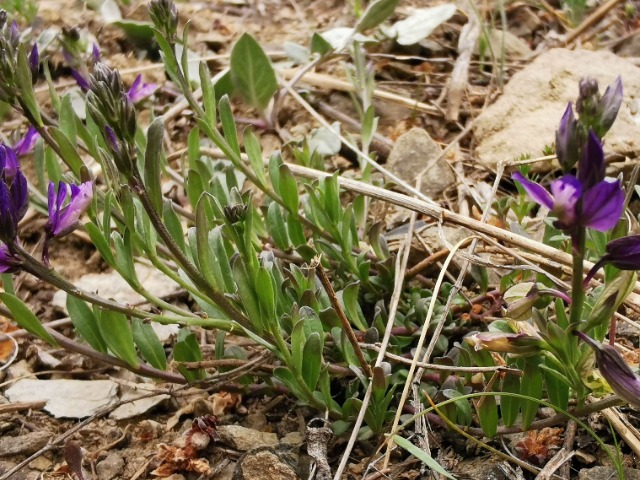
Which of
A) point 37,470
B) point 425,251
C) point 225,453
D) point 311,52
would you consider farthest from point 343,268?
point 311,52

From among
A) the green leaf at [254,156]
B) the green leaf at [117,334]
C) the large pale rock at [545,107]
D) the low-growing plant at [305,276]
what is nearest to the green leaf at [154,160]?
the low-growing plant at [305,276]

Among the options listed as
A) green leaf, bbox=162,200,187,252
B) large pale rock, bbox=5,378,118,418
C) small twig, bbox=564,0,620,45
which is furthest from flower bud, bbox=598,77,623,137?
small twig, bbox=564,0,620,45

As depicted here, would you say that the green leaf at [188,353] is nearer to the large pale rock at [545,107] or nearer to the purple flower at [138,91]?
the purple flower at [138,91]

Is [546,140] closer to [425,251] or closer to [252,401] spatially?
[425,251]

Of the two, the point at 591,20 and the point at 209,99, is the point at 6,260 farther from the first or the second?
the point at 591,20

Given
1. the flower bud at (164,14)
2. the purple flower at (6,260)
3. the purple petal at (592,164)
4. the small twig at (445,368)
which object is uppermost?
the flower bud at (164,14)

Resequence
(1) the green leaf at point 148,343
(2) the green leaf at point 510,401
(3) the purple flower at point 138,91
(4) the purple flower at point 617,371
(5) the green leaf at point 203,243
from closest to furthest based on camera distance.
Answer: (4) the purple flower at point 617,371
(5) the green leaf at point 203,243
(2) the green leaf at point 510,401
(1) the green leaf at point 148,343
(3) the purple flower at point 138,91

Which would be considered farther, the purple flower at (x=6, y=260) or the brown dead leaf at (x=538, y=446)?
the brown dead leaf at (x=538, y=446)

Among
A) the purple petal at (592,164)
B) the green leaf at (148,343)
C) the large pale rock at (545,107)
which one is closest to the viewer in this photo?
the purple petal at (592,164)
